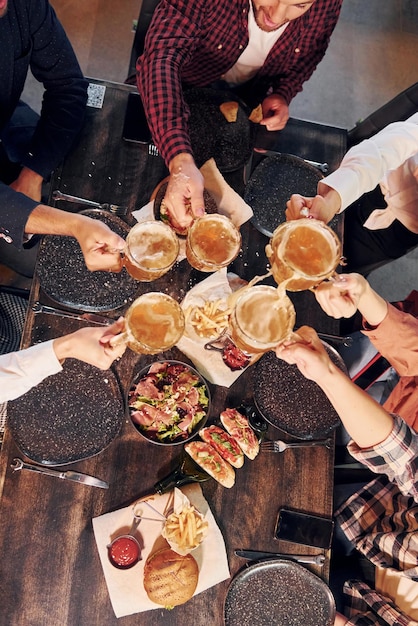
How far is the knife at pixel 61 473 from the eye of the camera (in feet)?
6.11

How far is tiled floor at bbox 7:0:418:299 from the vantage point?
381cm

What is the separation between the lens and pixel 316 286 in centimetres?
190

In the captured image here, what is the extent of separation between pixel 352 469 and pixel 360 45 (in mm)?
3191

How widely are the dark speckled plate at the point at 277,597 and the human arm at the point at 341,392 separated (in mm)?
520

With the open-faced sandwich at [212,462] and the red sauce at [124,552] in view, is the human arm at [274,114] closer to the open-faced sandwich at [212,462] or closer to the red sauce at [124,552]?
the open-faced sandwich at [212,462]

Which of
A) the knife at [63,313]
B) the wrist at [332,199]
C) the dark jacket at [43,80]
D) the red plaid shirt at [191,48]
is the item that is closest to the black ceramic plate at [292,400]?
the wrist at [332,199]

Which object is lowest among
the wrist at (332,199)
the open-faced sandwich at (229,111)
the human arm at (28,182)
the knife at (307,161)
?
the human arm at (28,182)

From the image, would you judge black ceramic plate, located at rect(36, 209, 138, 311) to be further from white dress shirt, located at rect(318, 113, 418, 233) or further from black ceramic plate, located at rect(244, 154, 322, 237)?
white dress shirt, located at rect(318, 113, 418, 233)

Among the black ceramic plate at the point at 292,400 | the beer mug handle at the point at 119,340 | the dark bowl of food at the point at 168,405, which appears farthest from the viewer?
the black ceramic plate at the point at 292,400

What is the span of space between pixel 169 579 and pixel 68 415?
0.62m

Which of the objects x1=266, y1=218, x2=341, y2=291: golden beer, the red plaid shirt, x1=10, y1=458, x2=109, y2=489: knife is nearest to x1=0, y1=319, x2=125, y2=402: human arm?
x1=10, y1=458, x2=109, y2=489: knife

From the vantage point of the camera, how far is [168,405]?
1921 millimetres

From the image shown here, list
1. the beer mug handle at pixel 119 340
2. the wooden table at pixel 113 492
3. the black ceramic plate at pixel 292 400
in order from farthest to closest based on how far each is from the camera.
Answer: the black ceramic plate at pixel 292 400
the wooden table at pixel 113 492
the beer mug handle at pixel 119 340

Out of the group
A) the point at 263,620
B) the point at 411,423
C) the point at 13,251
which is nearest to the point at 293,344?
the point at 411,423
